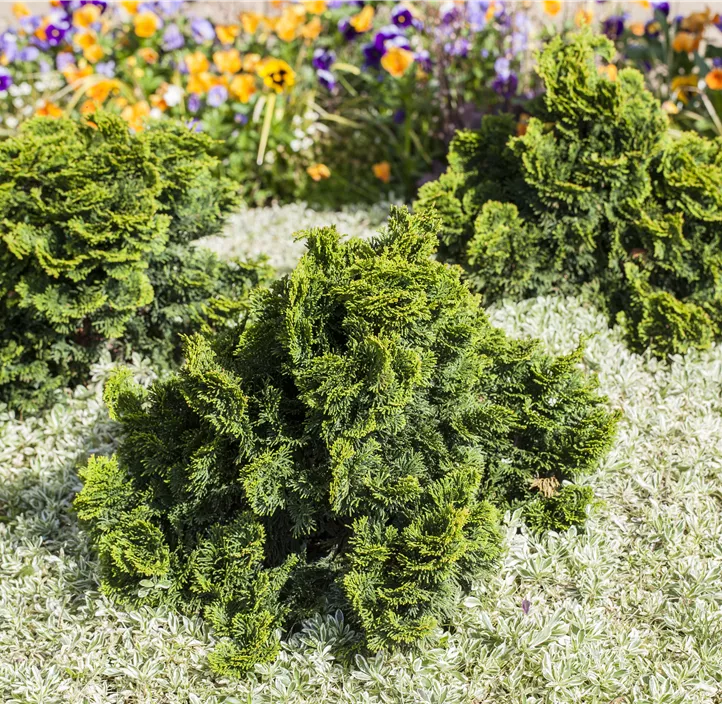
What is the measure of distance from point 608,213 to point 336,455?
205 centimetres

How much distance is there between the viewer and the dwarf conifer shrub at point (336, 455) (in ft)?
7.41

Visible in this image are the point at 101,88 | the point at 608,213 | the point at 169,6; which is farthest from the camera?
the point at 169,6

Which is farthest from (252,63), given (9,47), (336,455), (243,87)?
(336,455)

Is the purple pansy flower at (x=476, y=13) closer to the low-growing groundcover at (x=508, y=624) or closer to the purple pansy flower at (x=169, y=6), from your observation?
the purple pansy flower at (x=169, y=6)

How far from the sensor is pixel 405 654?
8.06ft

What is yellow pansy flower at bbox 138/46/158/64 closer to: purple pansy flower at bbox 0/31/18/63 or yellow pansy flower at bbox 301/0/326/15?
purple pansy flower at bbox 0/31/18/63

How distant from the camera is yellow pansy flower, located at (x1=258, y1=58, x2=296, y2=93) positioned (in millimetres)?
5219

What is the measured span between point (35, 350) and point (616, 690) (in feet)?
9.02

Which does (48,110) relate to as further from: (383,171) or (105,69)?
(383,171)

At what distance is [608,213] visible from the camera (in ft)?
11.8

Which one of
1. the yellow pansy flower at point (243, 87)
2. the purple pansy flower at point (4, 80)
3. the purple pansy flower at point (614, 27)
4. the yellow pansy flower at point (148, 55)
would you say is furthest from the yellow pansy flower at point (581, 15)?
the purple pansy flower at point (4, 80)

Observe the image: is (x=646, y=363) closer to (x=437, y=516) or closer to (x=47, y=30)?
(x=437, y=516)

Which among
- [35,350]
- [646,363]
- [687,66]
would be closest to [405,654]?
[646,363]

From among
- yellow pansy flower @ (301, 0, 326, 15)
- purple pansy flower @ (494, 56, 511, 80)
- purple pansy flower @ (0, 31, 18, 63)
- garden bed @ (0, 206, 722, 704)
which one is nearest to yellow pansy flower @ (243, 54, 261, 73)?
yellow pansy flower @ (301, 0, 326, 15)
